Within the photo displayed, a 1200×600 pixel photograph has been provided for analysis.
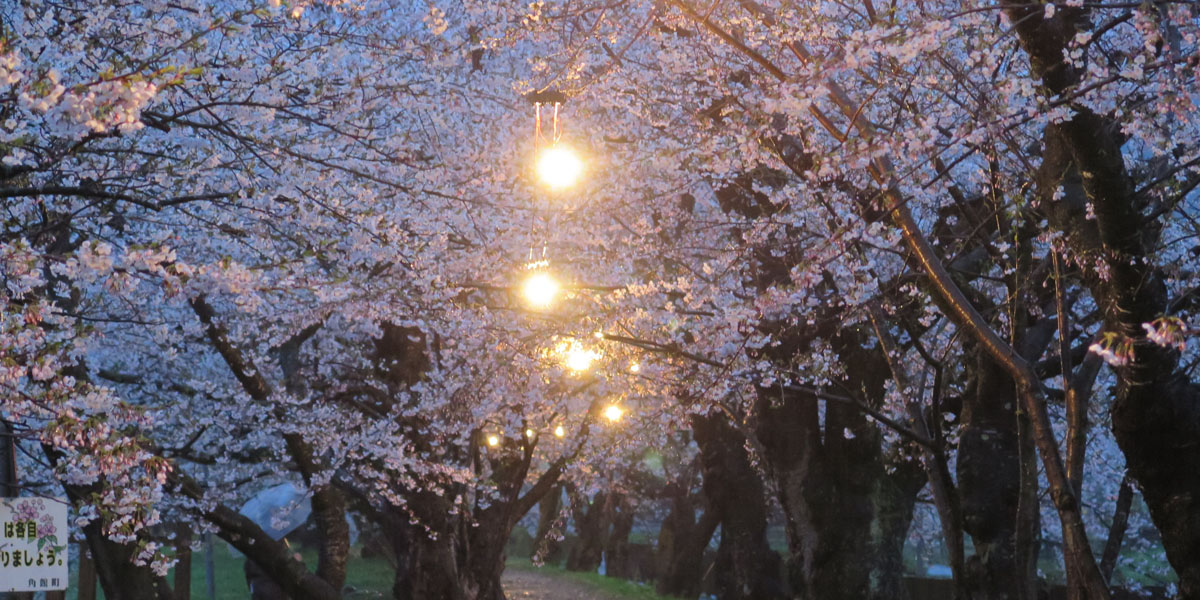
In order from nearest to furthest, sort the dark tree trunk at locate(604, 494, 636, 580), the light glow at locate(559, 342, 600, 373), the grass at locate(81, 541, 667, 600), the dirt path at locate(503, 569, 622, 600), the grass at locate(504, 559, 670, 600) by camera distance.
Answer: the light glow at locate(559, 342, 600, 373) < the dirt path at locate(503, 569, 622, 600) < the grass at locate(504, 559, 670, 600) < the grass at locate(81, 541, 667, 600) < the dark tree trunk at locate(604, 494, 636, 580)

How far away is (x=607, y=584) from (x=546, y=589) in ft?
8.08

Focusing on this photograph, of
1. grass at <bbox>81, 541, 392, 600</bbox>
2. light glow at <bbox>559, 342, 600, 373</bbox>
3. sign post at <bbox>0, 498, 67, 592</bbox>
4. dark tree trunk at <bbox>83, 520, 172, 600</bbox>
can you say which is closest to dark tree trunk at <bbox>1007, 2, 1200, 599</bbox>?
light glow at <bbox>559, 342, 600, 373</bbox>

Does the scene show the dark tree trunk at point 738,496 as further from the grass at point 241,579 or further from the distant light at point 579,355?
the grass at point 241,579

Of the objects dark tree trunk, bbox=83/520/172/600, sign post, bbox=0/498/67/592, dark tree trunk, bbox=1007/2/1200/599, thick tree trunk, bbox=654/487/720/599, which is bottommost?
thick tree trunk, bbox=654/487/720/599

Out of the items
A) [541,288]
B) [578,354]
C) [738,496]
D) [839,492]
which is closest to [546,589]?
[738,496]

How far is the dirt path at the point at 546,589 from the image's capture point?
29172 millimetres

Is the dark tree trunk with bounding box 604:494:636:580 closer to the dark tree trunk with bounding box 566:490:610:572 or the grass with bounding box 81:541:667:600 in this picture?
the dark tree trunk with bounding box 566:490:610:572

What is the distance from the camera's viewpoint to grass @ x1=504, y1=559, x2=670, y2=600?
30.2 metres

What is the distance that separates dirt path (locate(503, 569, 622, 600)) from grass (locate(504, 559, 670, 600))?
0.30 meters

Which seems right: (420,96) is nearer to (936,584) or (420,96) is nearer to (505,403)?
(505,403)

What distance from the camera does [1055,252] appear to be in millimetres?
7555

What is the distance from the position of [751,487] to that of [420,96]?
12.9 m

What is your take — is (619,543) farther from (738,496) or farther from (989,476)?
(989,476)

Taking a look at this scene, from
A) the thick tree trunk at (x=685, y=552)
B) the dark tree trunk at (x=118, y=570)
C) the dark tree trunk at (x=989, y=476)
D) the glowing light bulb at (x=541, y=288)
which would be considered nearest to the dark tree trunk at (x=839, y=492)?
the dark tree trunk at (x=989, y=476)
